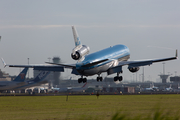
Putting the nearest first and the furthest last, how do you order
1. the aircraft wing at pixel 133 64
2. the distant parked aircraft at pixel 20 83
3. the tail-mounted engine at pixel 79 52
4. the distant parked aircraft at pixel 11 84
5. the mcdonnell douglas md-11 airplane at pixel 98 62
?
the tail-mounted engine at pixel 79 52 < the mcdonnell douglas md-11 airplane at pixel 98 62 < the aircraft wing at pixel 133 64 < the distant parked aircraft at pixel 11 84 < the distant parked aircraft at pixel 20 83

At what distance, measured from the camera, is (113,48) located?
77.3 meters

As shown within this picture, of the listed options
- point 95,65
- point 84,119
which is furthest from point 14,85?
point 84,119

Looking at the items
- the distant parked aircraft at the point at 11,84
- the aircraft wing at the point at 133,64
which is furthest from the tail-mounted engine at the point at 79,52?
the distant parked aircraft at the point at 11,84

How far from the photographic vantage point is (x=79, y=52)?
61156 millimetres

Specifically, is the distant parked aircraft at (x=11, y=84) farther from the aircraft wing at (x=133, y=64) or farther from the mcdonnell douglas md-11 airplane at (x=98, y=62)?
the aircraft wing at (x=133, y=64)

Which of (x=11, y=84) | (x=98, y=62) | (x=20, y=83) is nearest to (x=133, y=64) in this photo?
(x=98, y=62)

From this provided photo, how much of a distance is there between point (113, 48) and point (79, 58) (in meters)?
17.7

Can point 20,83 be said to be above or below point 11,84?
above

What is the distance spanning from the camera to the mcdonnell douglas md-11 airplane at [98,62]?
62.2m

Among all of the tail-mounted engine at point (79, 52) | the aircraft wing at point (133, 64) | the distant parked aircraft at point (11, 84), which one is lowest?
the distant parked aircraft at point (11, 84)

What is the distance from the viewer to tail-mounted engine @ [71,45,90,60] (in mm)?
60778

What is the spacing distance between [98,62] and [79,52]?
15.0 ft

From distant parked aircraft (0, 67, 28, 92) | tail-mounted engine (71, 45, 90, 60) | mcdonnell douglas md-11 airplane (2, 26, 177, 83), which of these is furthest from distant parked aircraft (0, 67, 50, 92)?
tail-mounted engine (71, 45, 90, 60)

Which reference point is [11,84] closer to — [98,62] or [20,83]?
[20,83]
